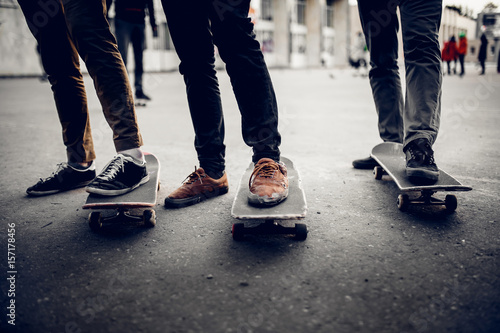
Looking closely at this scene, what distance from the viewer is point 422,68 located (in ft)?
6.91

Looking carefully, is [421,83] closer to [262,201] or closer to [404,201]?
[404,201]

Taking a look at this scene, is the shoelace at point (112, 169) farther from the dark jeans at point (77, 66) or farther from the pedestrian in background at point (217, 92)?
the pedestrian in background at point (217, 92)

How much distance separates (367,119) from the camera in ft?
17.5

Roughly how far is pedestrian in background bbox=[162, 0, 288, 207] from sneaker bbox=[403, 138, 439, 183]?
2.06 feet

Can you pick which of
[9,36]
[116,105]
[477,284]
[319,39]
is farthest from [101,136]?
[319,39]

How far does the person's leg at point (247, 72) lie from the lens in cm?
188

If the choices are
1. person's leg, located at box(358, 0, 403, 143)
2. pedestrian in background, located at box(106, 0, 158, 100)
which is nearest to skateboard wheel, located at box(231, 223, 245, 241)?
person's leg, located at box(358, 0, 403, 143)

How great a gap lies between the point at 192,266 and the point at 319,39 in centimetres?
4182

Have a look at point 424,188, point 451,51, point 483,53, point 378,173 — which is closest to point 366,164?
point 378,173

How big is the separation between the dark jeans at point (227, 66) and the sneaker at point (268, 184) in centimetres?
11

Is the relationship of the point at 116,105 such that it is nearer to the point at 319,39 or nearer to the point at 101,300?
the point at 101,300

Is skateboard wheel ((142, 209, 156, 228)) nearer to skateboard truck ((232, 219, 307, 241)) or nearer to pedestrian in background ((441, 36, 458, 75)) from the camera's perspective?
skateboard truck ((232, 219, 307, 241))

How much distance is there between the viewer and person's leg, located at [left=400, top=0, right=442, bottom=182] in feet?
6.82

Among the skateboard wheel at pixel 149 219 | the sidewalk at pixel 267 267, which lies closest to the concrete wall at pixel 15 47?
the sidewalk at pixel 267 267
